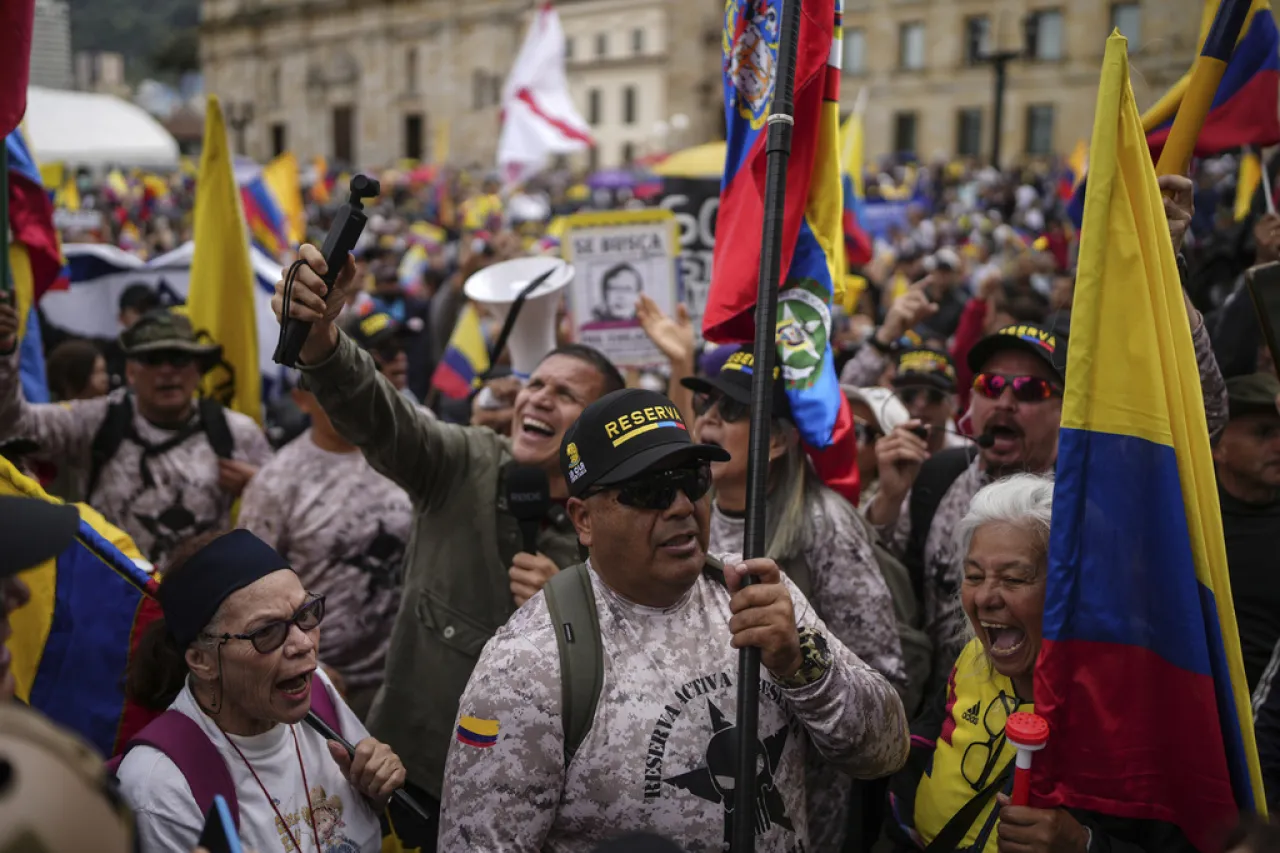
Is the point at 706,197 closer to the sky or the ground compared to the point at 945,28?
closer to the ground

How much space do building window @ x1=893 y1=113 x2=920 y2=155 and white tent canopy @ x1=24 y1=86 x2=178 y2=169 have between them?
42046 mm

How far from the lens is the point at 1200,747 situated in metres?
2.42

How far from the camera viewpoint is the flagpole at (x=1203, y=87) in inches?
122

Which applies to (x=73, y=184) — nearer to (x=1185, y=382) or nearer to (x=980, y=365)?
(x=980, y=365)

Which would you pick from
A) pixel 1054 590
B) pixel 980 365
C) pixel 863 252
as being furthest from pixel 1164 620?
pixel 863 252

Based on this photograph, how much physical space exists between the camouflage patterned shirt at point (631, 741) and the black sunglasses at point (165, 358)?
9.40 feet

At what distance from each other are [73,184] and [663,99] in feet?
158

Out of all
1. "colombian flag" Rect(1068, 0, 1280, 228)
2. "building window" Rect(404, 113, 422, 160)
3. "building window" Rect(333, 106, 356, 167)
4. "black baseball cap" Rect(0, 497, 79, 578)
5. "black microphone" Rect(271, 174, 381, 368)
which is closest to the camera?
"black baseball cap" Rect(0, 497, 79, 578)

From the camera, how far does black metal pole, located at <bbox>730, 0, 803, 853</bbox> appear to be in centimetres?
235

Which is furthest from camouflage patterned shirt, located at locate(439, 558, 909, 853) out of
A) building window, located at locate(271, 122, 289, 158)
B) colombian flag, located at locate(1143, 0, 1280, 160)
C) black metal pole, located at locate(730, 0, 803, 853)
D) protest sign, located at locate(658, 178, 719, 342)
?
building window, located at locate(271, 122, 289, 158)

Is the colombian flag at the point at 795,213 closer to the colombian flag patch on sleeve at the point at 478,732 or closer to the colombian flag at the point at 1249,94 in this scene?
the colombian flag at the point at 1249,94

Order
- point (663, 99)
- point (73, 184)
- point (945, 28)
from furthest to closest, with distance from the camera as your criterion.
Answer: point (663, 99) < point (945, 28) < point (73, 184)

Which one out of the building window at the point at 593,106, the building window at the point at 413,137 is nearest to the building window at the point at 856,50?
the building window at the point at 593,106

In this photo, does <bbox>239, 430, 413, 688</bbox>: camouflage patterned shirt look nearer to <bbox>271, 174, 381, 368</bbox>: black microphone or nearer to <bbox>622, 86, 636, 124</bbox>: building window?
<bbox>271, 174, 381, 368</bbox>: black microphone
